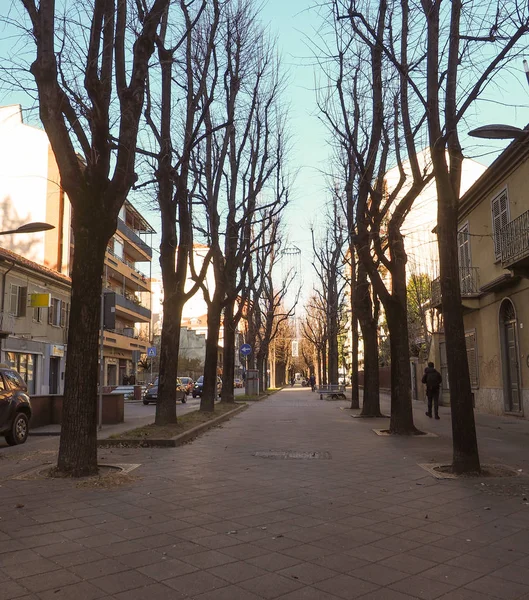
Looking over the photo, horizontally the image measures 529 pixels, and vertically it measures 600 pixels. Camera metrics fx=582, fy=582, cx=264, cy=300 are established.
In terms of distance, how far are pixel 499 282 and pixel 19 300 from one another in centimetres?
2236

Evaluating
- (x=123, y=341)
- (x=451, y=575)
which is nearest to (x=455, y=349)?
(x=451, y=575)

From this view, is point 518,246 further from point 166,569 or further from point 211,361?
point 166,569

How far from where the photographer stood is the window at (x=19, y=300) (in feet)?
94.0

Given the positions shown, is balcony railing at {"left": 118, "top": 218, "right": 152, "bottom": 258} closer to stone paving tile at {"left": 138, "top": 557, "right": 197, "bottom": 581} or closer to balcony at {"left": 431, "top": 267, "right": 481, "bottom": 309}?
balcony at {"left": 431, "top": 267, "right": 481, "bottom": 309}

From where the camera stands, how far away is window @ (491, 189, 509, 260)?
18859mm

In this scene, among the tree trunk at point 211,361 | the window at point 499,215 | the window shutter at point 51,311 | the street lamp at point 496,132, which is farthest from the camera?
the window shutter at point 51,311

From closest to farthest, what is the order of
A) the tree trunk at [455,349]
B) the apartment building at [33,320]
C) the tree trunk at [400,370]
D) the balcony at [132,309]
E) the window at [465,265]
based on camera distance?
the tree trunk at [455,349] < the tree trunk at [400,370] < the window at [465,265] < the apartment building at [33,320] < the balcony at [132,309]

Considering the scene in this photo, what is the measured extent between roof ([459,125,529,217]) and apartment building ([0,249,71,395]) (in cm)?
2001

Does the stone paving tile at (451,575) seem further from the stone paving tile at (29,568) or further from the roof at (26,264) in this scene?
the roof at (26,264)

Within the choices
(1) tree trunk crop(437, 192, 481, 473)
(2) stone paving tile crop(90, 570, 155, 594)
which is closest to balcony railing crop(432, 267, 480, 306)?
(1) tree trunk crop(437, 192, 481, 473)

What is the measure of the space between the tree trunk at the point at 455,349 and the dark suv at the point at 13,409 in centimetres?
875

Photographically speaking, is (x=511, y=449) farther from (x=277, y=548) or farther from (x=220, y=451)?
(x=277, y=548)

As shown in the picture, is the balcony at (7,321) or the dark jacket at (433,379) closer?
the dark jacket at (433,379)

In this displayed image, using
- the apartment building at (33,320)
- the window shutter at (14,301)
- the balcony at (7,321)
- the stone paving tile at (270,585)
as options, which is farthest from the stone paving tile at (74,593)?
the window shutter at (14,301)
